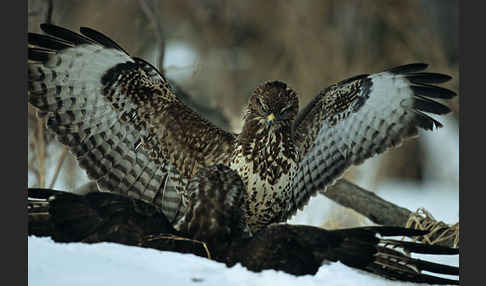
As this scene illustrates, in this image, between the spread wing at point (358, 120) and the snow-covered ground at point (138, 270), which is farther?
the spread wing at point (358, 120)

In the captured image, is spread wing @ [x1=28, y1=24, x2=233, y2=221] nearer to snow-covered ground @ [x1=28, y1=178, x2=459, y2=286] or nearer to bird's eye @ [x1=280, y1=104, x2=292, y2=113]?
bird's eye @ [x1=280, y1=104, x2=292, y2=113]

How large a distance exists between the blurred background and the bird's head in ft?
3.16

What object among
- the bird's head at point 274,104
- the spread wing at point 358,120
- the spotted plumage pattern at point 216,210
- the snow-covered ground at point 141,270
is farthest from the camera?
the spread wing at point 358,120

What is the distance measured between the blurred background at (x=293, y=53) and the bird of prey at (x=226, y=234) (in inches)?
42.2

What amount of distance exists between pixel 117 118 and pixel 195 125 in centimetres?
31

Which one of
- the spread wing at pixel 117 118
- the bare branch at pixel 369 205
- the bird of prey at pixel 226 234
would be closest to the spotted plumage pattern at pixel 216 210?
the bird of prey at pixel 226 234

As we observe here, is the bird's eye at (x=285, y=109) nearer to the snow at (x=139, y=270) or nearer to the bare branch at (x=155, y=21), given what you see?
the snow at (x=139, y=270)

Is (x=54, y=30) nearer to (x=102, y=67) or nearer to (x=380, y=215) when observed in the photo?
(x=102, y=67)

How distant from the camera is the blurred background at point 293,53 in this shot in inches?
126

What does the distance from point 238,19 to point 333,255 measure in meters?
3.18

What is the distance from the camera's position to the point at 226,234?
1830 millimetres

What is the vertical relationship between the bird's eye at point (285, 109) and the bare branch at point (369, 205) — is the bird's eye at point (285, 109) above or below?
above

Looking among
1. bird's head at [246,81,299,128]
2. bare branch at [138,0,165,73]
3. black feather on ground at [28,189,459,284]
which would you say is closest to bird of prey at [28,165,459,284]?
black feather on ground at [28,189,459,284]

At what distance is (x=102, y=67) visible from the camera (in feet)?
7.32
